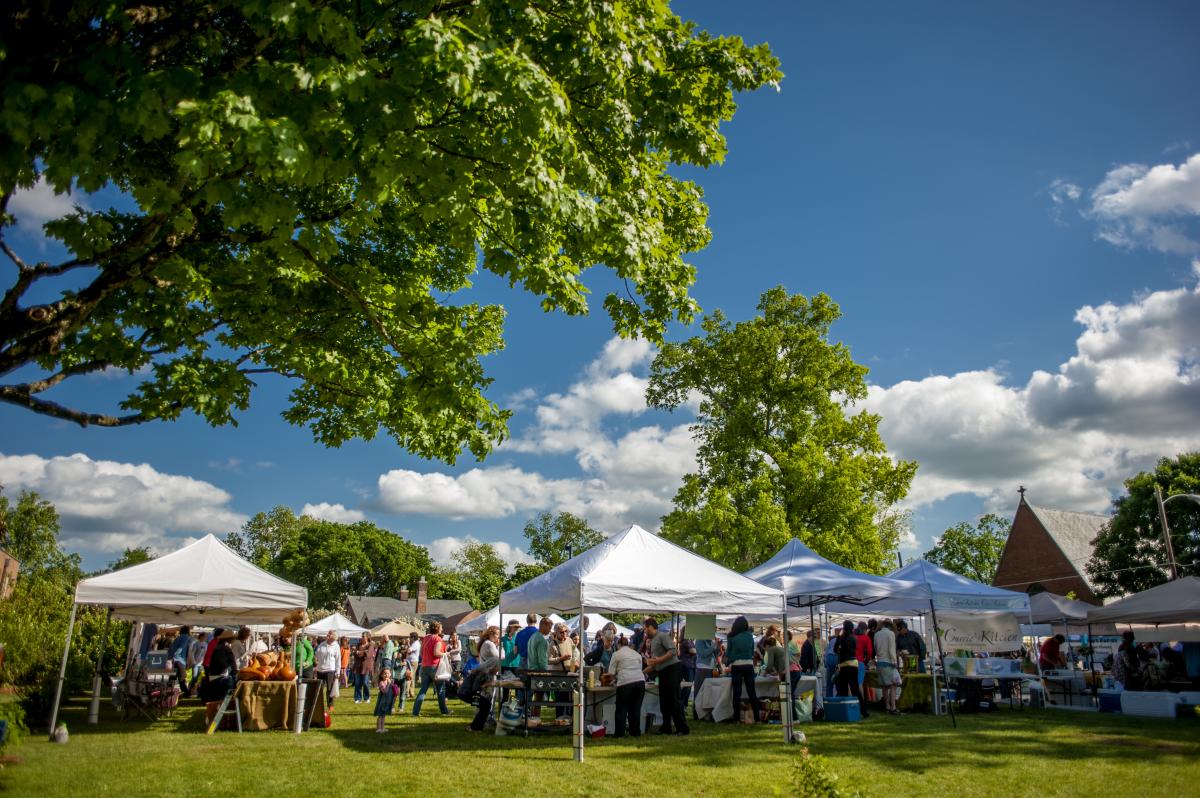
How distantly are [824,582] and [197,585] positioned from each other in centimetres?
1131

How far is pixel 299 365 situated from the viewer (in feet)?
30.3

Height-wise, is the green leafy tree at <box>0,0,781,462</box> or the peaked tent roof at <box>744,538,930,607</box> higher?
the green leafy tree at <box>0,0,781,462</box>

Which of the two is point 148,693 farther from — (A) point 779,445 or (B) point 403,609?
(B) point 403,609

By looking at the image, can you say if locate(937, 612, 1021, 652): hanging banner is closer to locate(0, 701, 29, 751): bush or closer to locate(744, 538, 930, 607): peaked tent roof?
locate(744, 538, 930, 607): peaked tent roof

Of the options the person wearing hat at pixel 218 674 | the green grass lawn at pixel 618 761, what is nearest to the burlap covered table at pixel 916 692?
the green grass lawn at pixel 618 761

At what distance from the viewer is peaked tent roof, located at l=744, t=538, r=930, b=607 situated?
14406mm

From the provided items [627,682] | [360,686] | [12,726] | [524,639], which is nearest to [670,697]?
[627,682]

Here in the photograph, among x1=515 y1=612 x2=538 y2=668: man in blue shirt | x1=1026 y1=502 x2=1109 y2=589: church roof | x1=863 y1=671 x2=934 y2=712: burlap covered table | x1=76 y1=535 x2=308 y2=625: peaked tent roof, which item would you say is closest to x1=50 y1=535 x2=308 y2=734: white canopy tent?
x1=76 y1=535 x2=308 y2=625: peaked tent roof

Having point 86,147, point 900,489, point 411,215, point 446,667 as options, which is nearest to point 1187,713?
point 900,489

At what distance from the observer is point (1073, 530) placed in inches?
2095

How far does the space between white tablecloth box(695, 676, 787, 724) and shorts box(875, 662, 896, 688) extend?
3.29 metres

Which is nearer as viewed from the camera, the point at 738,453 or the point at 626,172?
the point at 626,172

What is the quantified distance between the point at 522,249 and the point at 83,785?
6.85m

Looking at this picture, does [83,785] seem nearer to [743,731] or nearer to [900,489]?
[743,731]
